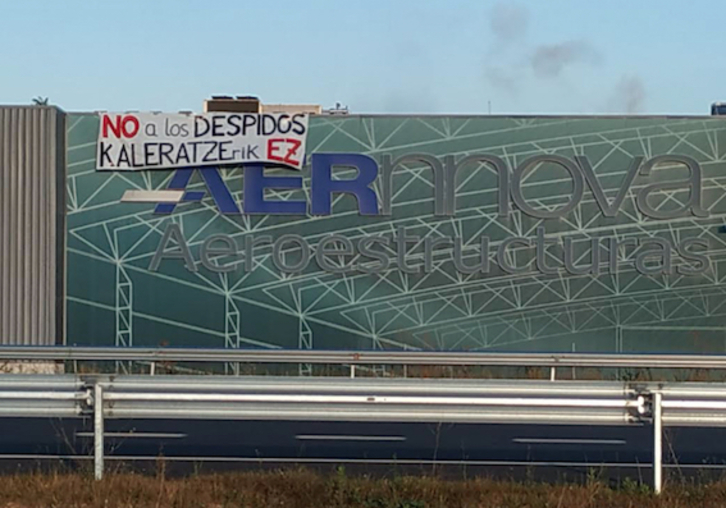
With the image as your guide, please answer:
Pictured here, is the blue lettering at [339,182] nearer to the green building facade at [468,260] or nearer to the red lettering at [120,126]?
the green building facade at [468,260]

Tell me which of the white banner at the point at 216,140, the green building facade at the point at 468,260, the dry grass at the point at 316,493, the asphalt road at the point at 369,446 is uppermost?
the white banner at the point at 216,140

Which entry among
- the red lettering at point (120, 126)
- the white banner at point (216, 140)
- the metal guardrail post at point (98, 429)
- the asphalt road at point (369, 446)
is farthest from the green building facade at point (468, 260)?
the metal guardrail post at point (98, 429)

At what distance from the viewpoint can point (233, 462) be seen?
11594mm

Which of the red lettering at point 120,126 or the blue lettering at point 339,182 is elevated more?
the red lettering at point 120,126

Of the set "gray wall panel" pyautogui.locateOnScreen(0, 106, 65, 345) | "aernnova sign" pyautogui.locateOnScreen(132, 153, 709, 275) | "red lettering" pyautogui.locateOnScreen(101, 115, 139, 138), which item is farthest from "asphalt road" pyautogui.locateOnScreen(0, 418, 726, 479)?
"red lettering" pyautogui.locateOnScreen(101, 115, 139, 138)

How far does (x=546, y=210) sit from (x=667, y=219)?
2.41m

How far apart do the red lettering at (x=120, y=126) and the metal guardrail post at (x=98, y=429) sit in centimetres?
1502

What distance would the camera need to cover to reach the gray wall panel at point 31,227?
934 inches

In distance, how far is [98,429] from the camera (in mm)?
9555

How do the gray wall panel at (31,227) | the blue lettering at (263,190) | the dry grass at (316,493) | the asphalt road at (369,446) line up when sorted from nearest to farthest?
1. the dry grass at (316,493)
2. the asphalt road at (369,446)
3. the gray wall panel at (31,227)
4. the blue lettering at (263,190)

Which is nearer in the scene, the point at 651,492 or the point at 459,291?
the point at 651,492

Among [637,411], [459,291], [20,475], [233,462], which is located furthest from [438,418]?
[459,291]

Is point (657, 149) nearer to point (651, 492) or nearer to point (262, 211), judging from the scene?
point (262, 211)

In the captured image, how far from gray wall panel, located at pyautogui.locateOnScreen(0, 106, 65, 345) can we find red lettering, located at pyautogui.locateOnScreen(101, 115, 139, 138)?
2.94ft
